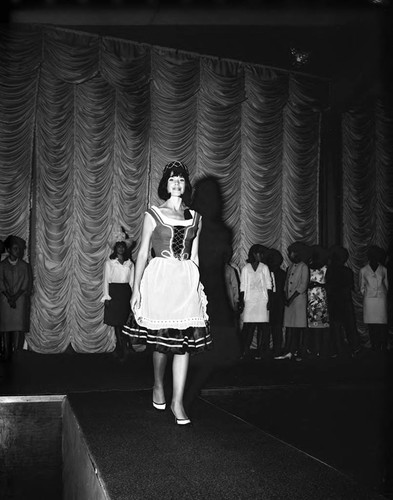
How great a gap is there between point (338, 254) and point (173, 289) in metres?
5.33

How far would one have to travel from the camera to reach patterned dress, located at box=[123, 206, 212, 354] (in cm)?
295

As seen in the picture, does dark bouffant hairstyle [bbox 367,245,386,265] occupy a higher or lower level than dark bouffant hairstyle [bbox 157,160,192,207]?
lower

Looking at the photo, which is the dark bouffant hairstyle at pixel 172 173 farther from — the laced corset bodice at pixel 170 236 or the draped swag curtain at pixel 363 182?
the draped swag curtain at pixel 363 182

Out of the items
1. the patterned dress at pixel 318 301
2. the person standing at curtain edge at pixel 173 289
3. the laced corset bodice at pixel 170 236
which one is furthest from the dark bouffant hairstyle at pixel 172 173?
the patterned dress at pixel 318 301

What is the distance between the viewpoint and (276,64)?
8.35 m

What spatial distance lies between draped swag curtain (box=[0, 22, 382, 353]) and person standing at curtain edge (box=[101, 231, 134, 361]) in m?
1.29

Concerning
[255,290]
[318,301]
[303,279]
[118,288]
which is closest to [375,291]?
[318,301]

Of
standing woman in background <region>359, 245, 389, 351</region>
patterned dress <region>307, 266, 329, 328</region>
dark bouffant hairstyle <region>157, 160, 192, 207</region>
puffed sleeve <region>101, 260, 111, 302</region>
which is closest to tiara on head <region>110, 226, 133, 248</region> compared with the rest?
puffed sleeve <region>101, 260, 111, 302</region>

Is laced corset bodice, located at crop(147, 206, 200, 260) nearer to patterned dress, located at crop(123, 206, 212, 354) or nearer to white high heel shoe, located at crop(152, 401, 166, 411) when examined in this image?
patterned dress, located at crop(123, 206, 212, 354)

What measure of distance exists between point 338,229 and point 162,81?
3652 mm

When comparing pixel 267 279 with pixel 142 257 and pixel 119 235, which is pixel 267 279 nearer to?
pixel 119 235

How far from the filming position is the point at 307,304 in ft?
21.0

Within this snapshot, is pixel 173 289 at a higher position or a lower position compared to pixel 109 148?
lower

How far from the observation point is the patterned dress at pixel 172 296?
9.67ft
